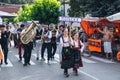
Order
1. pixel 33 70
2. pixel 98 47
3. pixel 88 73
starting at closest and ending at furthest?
pixel 88 73
pixel 33 70
pixel 98 47

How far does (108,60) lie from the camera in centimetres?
1938

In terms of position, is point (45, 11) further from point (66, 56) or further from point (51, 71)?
point (66, 56)

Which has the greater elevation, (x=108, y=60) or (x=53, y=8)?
(x=53, y=8)

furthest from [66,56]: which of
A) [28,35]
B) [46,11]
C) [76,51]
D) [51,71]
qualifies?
[46,11]

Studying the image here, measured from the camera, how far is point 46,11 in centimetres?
6412

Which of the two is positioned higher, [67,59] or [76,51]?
[76,51]

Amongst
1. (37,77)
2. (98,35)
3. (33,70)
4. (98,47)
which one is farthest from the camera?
(98,35)

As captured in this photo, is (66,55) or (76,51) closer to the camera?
(66,55)

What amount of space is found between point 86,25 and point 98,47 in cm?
364

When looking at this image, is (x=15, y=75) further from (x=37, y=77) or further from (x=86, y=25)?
(x=86, y=25)

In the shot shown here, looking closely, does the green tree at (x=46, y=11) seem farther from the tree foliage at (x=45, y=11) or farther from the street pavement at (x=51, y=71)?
the street pavement at (x=51, y=71)

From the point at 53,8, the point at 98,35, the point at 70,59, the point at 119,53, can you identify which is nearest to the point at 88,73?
the point at 70,59

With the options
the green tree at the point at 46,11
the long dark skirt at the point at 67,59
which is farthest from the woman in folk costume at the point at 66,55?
the green tree at the point at 46,11

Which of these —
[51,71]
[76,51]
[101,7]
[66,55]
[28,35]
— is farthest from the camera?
[101,7]
